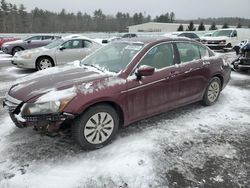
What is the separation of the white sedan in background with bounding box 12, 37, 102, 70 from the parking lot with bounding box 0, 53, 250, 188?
5.17m

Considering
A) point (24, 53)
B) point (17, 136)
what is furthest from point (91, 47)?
point (17, 136)

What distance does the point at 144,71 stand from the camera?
12.2 ft

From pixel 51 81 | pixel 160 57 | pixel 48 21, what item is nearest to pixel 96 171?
pixel 51 81

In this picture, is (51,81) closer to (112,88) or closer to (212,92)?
(112,88)

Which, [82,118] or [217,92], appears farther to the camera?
[217,92]

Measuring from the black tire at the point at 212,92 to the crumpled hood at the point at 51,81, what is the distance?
259 cm

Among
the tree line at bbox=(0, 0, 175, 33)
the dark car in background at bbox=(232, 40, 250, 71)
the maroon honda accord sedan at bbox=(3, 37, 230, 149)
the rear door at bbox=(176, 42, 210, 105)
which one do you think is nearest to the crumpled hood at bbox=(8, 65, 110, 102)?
the maroon honda accord sedan at bbox=(3, 37, 230, 149)

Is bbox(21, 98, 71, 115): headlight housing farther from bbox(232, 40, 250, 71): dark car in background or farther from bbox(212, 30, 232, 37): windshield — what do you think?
bbox(212, 30, 232, 37): windshield

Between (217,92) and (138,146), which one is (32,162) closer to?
(138,146)

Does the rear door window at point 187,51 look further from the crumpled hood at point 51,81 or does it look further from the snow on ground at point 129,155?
the crumpled hood at point 51,81

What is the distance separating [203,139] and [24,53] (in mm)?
7943

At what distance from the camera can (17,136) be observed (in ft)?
13.1

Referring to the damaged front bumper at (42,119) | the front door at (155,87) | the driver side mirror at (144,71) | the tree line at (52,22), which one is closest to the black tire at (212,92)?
the front door at (155,87)

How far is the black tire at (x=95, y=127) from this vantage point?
336 centimetres
